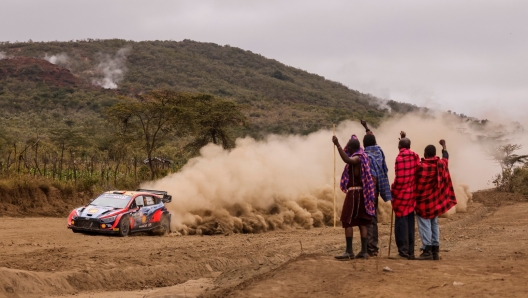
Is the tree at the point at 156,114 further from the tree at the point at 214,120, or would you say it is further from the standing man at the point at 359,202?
the standing man at the point at 359,202

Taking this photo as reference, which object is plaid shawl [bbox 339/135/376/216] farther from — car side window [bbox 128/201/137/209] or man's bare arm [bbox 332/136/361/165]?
car side window [bbox 128/201/137/209]

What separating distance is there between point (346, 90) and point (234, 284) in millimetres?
133494

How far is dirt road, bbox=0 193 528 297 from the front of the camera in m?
9.77

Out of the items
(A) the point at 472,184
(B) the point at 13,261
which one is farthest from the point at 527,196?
(B) the point at 13,261

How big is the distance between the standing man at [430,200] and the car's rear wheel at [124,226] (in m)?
9.29

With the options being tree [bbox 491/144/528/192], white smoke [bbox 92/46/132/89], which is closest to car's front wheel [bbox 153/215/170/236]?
tree [bbox 491/144/528/192]

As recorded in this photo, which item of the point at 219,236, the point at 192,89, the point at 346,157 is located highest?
the point at 192,89

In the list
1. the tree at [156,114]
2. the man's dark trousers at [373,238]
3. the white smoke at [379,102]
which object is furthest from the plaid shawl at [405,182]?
the white smoke at [379,102]

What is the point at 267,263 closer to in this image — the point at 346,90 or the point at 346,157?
the point at 346,157

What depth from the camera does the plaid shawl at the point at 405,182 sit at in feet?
40.7

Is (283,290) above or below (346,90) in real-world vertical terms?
below

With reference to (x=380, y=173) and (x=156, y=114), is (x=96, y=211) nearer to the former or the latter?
(x=380, y=173)

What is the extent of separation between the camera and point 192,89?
111 m

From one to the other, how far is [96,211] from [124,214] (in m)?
0.78
